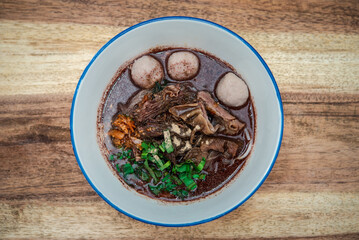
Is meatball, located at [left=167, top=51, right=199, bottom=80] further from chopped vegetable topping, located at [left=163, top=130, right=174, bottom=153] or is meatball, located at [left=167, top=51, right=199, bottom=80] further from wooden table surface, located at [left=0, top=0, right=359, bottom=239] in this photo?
chopped vegetable topping, located at [left=163, top=130, right=174, bottom=153]

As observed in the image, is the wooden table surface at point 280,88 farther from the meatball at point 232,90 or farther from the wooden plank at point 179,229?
the meatball at point 232,90

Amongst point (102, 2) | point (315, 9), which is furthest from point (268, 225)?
point (102, 2)

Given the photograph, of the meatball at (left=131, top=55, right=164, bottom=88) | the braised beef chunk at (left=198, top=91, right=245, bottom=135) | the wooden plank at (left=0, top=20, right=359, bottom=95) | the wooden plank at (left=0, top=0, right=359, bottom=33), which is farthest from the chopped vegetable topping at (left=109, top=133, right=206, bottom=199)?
the wooden plank at (left=0, top=0, right=359, bottom=33)

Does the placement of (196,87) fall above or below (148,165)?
above

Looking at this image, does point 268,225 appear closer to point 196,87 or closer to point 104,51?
point 196,87

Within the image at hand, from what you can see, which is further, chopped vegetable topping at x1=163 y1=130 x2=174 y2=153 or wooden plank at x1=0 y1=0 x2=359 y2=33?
wooden plank at x1=0 y1=0 x2=359 y2=33

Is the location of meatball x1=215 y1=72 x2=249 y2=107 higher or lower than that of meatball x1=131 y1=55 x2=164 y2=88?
higher
